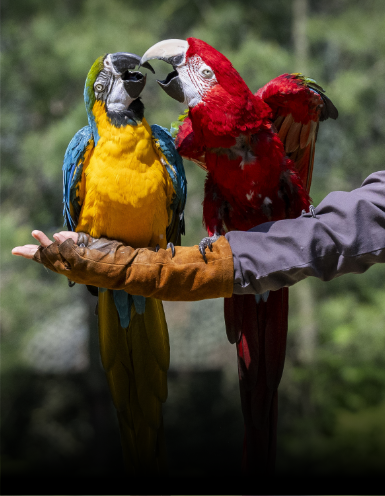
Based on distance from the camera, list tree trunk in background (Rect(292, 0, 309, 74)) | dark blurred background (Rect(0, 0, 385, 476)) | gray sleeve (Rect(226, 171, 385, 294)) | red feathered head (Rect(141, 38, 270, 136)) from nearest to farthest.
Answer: gray sleeve (Rect(226, 171, 385, 294))
red feathered head (Rect(141, 38, 270, 136))
dark blurred background (Rect(0, 0, 385, 476))
tree trunk in background (Rect(292, 0, 309, 74))

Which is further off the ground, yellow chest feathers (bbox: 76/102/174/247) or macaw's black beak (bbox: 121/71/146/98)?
macaw's black beak (bbox: 121/71/146/98)

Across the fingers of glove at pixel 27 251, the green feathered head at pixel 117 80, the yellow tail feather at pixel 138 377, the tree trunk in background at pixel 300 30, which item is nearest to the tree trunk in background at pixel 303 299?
the tree trunk in background at pixel 300 30

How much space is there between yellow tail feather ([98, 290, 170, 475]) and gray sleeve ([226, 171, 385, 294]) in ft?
1.10

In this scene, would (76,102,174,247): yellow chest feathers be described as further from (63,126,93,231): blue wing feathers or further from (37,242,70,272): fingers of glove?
(37,242,70,272): fingers of glove

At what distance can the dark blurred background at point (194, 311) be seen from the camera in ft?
13.1

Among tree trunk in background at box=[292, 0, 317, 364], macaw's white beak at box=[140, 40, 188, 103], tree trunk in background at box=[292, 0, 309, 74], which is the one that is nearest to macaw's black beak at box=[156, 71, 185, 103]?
macaw's white beak at box=[140, 40, 188, 103]

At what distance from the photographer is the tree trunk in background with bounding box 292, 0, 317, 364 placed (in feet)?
14.4

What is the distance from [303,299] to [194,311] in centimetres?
100

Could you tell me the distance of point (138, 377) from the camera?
4.51ft

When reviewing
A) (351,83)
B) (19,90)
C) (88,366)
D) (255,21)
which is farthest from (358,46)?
(88,366)

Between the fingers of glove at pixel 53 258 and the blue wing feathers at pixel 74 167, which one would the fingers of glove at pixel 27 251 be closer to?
the fingers of glove at pixel 53 258

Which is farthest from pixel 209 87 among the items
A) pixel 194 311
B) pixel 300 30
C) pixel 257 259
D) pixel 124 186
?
pixel 300 30

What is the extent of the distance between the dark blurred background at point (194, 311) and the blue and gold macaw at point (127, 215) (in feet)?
7.99

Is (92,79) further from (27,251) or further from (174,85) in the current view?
(27,251)
